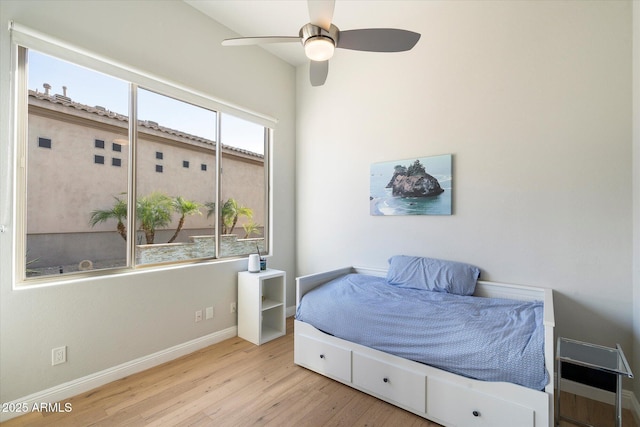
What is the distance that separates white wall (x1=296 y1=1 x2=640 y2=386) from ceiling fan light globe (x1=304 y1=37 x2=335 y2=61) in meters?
1.39

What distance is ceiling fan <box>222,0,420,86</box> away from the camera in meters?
1.56

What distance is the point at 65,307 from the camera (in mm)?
2008

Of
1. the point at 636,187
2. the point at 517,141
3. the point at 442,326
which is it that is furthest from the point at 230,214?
the point at 636,187

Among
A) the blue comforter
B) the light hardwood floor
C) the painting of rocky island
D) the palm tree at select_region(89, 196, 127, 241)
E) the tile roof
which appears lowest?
the light hardwood floor

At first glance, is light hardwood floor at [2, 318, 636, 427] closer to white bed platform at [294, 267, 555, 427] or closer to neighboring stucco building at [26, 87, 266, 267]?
white bed platform at [294, 267, 555, 427]

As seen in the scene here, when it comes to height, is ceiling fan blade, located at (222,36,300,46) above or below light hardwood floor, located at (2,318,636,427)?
above

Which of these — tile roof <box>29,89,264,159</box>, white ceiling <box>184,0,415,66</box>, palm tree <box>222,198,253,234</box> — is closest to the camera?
tile roof <box>29,89,264,159</box>

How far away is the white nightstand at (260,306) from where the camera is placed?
2906mm

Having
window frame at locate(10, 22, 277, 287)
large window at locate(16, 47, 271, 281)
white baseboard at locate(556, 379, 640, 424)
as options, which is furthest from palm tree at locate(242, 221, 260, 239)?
white baseboard at locate(556, 379, 640, 424)

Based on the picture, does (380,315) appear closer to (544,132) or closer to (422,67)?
(544,132)

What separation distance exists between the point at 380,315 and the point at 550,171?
1.73 metres

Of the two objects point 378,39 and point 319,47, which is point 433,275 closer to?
point 378,39

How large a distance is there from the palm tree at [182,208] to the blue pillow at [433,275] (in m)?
2.05

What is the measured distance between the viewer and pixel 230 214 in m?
3.21
